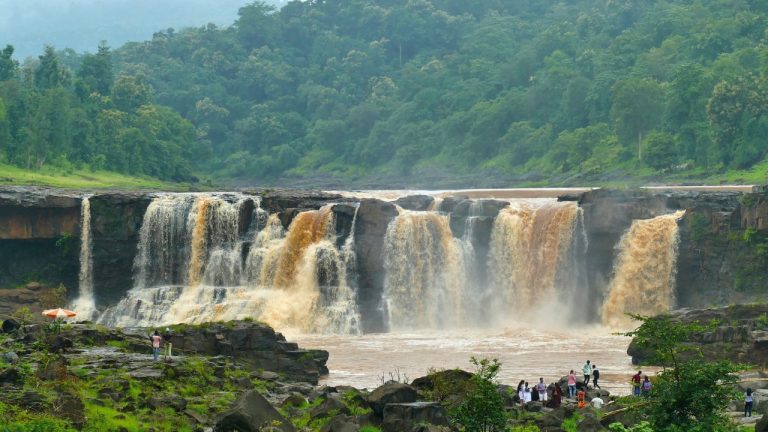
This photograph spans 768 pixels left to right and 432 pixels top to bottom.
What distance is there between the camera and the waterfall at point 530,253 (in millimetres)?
62875

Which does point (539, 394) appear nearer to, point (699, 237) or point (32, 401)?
point (32, 401)

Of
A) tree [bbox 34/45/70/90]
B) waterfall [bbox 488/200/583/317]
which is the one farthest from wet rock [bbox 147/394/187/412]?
tree [bbox 34/45/70/90]

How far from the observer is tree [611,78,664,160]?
10250 cm

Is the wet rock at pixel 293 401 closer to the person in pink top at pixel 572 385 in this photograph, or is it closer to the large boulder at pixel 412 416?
the large boulder at pixel 412 416

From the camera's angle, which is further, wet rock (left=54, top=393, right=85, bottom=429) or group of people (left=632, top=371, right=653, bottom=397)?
group of people (left=632, top=371, right=653, bottom=397)

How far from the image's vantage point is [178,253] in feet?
220

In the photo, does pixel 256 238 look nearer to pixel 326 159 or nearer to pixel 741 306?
pixel 741 306

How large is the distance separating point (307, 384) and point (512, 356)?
39.0ft

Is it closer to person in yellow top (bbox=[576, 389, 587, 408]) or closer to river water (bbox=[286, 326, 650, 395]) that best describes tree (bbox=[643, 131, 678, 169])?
river water (bbox=[286, 326, 650, 395])

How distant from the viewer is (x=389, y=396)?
33.6 meters

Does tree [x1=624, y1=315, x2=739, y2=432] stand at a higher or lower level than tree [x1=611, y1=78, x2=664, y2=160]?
lower

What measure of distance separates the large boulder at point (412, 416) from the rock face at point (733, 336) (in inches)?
602

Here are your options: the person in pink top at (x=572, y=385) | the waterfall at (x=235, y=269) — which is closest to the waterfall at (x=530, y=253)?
the waterfall at (x=235, y=269)

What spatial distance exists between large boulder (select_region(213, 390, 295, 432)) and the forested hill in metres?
60.3
